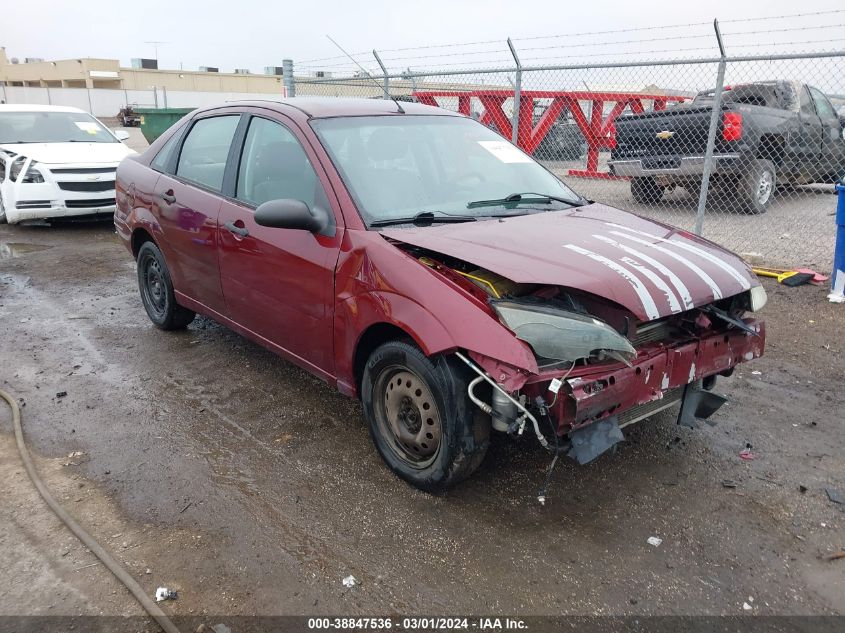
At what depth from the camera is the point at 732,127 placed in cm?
891

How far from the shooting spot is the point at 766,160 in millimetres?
9266

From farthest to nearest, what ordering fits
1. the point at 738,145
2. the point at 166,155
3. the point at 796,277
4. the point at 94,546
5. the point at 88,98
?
the point at 88,98, the point at 738,145, the point at 796,277, the point at 166,155, the point at 94,546

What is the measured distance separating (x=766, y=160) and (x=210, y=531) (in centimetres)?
907

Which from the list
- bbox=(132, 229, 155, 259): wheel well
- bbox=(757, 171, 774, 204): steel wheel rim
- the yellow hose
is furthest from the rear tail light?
the yellow hose

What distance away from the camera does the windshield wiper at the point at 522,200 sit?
3.74m

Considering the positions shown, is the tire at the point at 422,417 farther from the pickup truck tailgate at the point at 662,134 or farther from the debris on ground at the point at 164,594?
the pickup truck tailgate at the point at 662,134

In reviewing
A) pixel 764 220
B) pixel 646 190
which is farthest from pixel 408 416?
pixel 764 220

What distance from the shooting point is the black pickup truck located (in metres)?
9.02

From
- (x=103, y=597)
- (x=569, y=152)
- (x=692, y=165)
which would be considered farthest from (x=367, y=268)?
(x=569, y=152)

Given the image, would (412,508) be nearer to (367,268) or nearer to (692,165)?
(367,268)

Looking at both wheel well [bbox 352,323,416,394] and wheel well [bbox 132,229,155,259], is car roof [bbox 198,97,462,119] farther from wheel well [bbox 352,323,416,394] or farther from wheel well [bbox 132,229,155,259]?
wheel well [bbox 132,229,155,259]

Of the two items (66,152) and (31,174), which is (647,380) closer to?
(31,174)

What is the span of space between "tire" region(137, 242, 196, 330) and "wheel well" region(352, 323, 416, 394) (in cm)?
235

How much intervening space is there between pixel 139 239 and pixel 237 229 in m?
1.89
